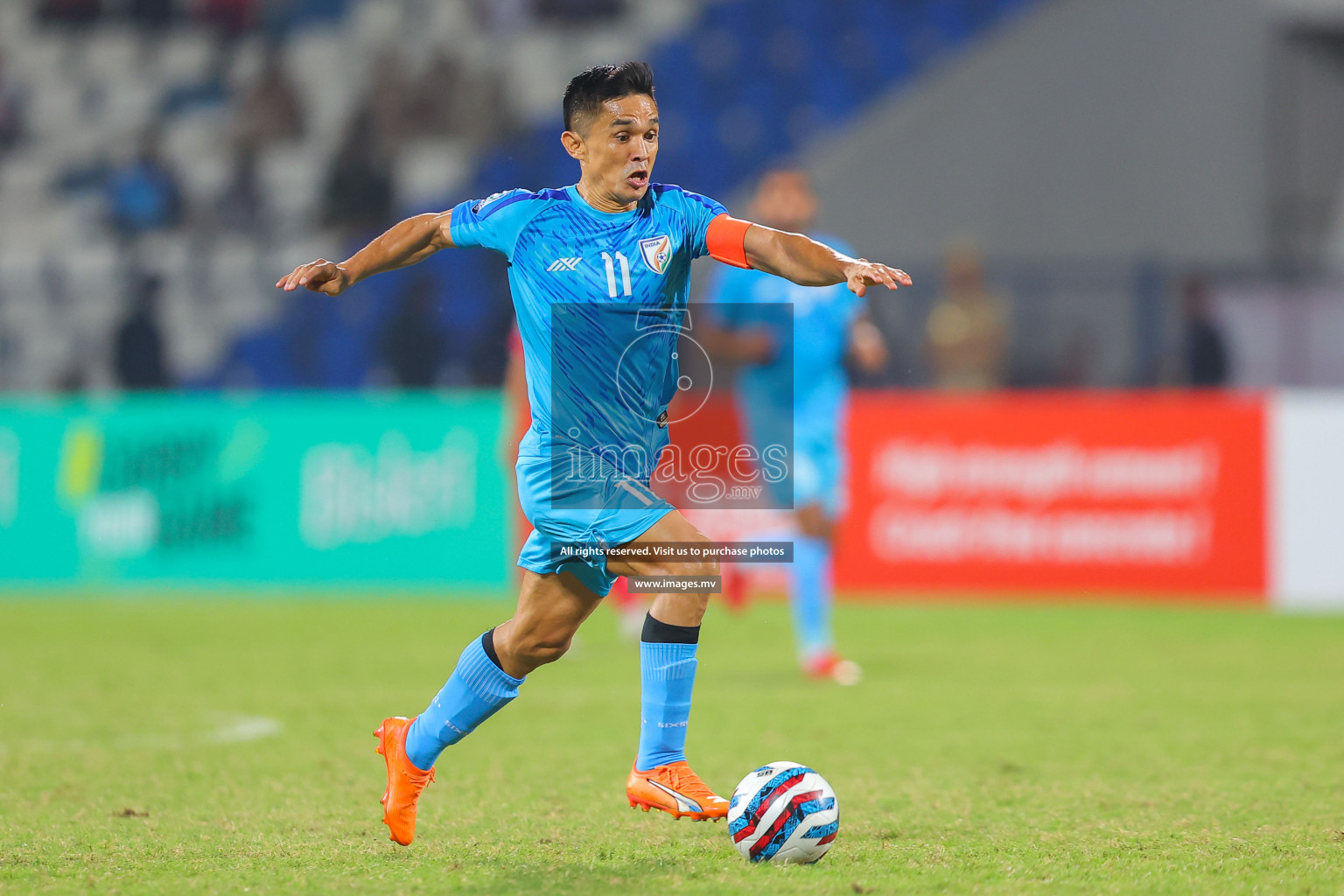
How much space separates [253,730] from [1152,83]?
12.3 meters

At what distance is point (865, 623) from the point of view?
1030 centimetres

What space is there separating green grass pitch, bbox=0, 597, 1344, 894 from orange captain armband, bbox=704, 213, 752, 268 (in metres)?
1.54

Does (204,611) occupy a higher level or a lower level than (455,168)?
lower

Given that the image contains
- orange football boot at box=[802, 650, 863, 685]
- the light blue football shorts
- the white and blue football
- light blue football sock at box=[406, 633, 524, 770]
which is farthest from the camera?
orange football boot at box=[802, 650, 863, 685]

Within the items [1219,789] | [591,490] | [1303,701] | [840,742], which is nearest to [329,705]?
[840,742]

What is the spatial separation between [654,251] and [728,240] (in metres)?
0.20

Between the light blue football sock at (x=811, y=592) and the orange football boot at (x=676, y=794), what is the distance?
366 centimetres

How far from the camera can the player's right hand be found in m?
4.23

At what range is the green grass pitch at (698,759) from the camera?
12.9 feet

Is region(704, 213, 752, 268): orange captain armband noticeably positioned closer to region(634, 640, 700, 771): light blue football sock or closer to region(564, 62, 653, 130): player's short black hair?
region(564, 62, 653, 130): player's short black hair

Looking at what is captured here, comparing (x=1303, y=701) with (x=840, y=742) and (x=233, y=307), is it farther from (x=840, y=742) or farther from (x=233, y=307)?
(x=233, y=307)

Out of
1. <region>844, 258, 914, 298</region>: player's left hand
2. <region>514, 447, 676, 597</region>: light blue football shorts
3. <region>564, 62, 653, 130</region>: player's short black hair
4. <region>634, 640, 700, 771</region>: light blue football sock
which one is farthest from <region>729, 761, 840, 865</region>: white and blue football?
<region>564, 62, 653, 130</region>: player's short black hair

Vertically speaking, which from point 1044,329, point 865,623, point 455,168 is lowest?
point 865,623

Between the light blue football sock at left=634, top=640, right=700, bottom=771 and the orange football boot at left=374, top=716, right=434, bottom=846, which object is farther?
the light blue football sock at left=634, top=640, right=700, bottom=771
